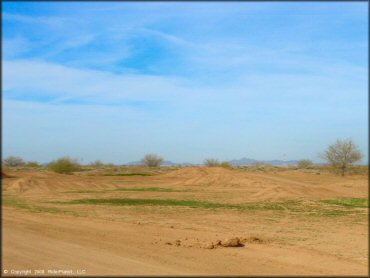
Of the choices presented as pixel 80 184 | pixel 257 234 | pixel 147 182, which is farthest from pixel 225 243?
pixel 147 182

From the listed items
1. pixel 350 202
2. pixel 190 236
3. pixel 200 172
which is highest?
pixel 200 172

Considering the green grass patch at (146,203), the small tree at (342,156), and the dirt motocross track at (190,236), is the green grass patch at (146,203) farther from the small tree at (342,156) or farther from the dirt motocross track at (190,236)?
the small tree at (342,156)

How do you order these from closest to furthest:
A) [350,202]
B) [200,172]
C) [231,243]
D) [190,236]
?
[231,243]
[190,236]
[350,202]
[200,172]

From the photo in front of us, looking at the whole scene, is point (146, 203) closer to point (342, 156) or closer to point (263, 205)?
point (263, 205)

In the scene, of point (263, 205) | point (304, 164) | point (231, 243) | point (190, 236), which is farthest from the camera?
point (304, 164)

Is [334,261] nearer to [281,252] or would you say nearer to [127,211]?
[281,252]

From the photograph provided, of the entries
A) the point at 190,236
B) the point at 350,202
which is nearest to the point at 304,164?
the point at 350,202

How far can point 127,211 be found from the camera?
23234mm

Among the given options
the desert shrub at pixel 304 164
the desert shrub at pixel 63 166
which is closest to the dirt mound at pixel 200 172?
the desert shrub at pixel 63 166

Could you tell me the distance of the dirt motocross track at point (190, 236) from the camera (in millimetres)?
10023

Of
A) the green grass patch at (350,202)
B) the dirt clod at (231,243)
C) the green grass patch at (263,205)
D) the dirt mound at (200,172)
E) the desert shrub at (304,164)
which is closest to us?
the dirt clod at (231,243)

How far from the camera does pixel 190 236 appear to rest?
15469mm

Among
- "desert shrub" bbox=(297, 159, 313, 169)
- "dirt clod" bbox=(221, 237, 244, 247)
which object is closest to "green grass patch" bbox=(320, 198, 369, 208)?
"dirt clod" bbox=(221, 237, 244, 247)

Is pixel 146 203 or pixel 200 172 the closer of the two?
pixel 146 203
